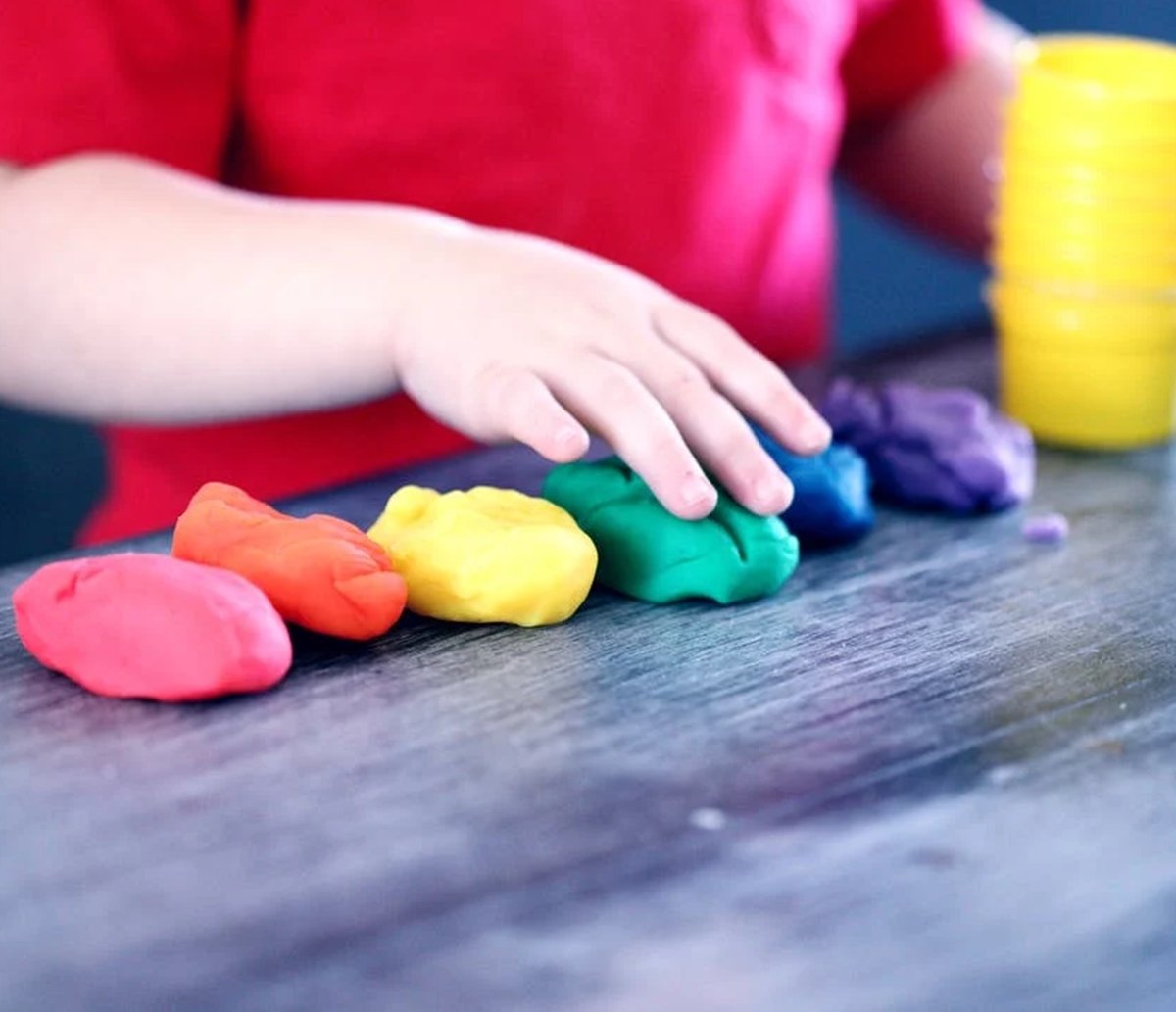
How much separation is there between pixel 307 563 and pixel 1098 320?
40 centimetres

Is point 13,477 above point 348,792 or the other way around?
the other way around

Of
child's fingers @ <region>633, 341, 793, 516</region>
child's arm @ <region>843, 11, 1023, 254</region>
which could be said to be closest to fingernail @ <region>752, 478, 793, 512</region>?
child's fingers @ <region>633, 341, 793, 516</region>

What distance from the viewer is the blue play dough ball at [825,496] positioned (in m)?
0.62

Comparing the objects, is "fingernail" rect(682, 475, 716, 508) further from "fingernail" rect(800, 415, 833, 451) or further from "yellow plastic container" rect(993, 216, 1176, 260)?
"yellow plastic container" rect(993, 216, 1176, 260)

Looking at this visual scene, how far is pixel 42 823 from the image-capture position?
1.42ft

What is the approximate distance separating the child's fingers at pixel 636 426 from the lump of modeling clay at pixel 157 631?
0.44ft

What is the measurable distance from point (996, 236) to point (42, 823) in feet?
1.75

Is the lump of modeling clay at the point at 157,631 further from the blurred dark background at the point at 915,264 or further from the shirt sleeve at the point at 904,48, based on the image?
the blurred dark background at the point at 915,264

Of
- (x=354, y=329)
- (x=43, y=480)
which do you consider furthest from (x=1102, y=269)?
(x=43, y=480)

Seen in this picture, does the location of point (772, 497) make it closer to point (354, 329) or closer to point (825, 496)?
point (825, 496)

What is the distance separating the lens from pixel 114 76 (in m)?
0.74

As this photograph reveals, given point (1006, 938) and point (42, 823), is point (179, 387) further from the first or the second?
point (1006, 938)

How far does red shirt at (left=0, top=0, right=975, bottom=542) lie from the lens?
75 centimetres

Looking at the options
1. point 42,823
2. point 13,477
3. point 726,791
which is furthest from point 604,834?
point 13,477
